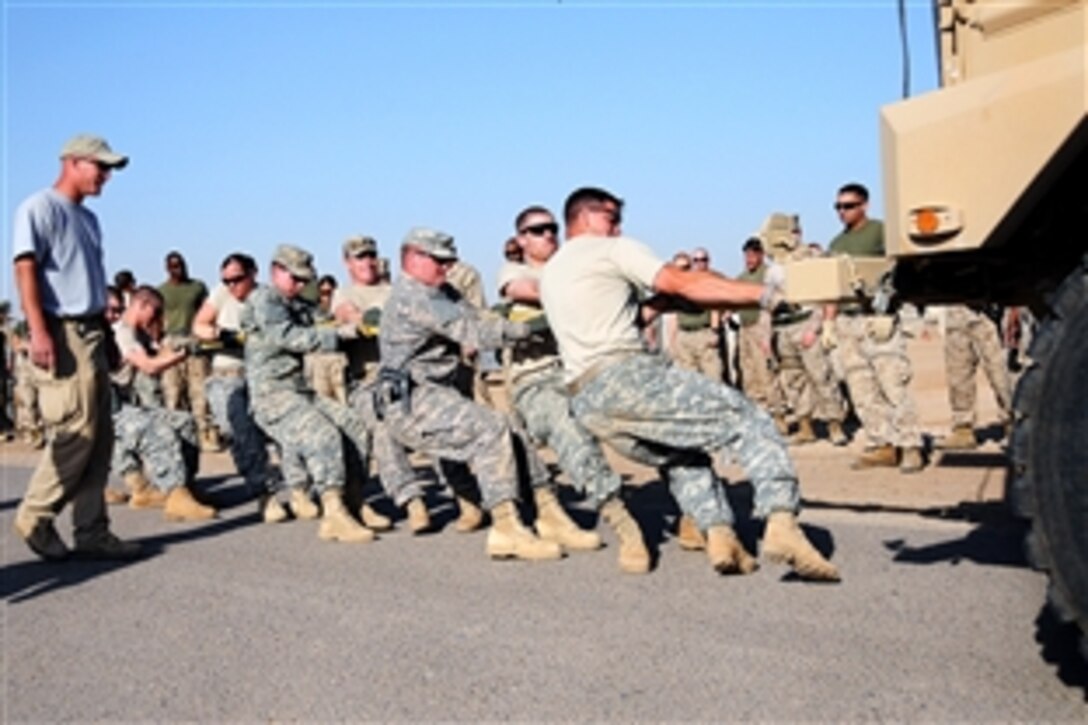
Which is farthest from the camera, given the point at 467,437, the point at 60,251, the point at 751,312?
the point at 751,312

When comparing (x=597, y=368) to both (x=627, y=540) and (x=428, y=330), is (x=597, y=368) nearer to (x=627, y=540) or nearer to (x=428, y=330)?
(x=627, y=540)

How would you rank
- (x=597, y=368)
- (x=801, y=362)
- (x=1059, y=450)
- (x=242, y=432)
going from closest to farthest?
(x=1059, y=450), (x=597, y=368), (x=242, y=432), (x=801, y=362)

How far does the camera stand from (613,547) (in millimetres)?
6473

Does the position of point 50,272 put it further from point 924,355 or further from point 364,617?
point 924,355

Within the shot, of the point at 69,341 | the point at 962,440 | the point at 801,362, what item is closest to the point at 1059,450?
the point at 69,341

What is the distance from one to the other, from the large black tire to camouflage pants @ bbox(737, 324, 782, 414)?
28.2 feet

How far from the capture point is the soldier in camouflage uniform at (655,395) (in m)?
5.11

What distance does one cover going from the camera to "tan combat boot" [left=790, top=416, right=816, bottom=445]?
10789mm

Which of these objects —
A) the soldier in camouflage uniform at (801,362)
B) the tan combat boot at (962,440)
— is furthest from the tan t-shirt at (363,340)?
the tan combat boot at (962,440)

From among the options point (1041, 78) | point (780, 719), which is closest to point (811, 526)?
point (780, 719)

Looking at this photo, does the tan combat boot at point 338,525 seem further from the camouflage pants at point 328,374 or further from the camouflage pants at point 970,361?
the camouflage pants at point 328,374

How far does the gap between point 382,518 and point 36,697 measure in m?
3.35

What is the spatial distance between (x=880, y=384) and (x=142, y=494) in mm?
5221

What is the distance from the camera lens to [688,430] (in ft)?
17.6
